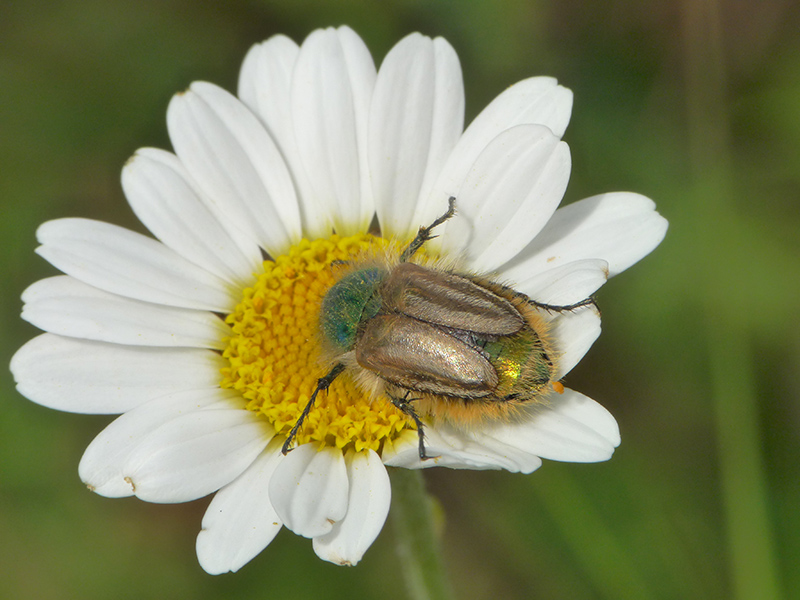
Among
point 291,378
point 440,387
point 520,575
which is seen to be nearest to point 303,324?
point 291,378

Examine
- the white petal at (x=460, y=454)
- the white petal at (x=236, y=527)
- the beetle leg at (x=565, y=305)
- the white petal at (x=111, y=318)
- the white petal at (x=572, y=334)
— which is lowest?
the white petal at (x=236, y=527)

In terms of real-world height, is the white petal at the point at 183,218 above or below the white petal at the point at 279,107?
below

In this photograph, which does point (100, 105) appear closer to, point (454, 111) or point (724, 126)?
point (454, 111)

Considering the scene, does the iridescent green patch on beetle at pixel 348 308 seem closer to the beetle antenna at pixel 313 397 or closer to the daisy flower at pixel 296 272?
the beetle antenna at pixel 313 397

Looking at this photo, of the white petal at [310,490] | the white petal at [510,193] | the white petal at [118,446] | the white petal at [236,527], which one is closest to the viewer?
the white petal at [310,490]

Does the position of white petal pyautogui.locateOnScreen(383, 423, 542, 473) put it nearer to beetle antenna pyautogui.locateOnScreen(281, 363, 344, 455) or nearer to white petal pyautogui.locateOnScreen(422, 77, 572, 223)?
beetle antenna pyautogui.locateOnScreen(281, 363, 344, 455)

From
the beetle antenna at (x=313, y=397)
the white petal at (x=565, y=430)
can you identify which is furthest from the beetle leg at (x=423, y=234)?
the white petal at (x=565, y=430)

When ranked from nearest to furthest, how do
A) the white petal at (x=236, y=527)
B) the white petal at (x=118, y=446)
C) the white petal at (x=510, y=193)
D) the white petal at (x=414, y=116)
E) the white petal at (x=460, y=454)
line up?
the white petal at (x=460, y=454) → the white petal at (x=236, y=527) → the white petal at (x=118, y=446) → the white petal at (x=510, y=193) → the white petal at (x=414, y=116)
